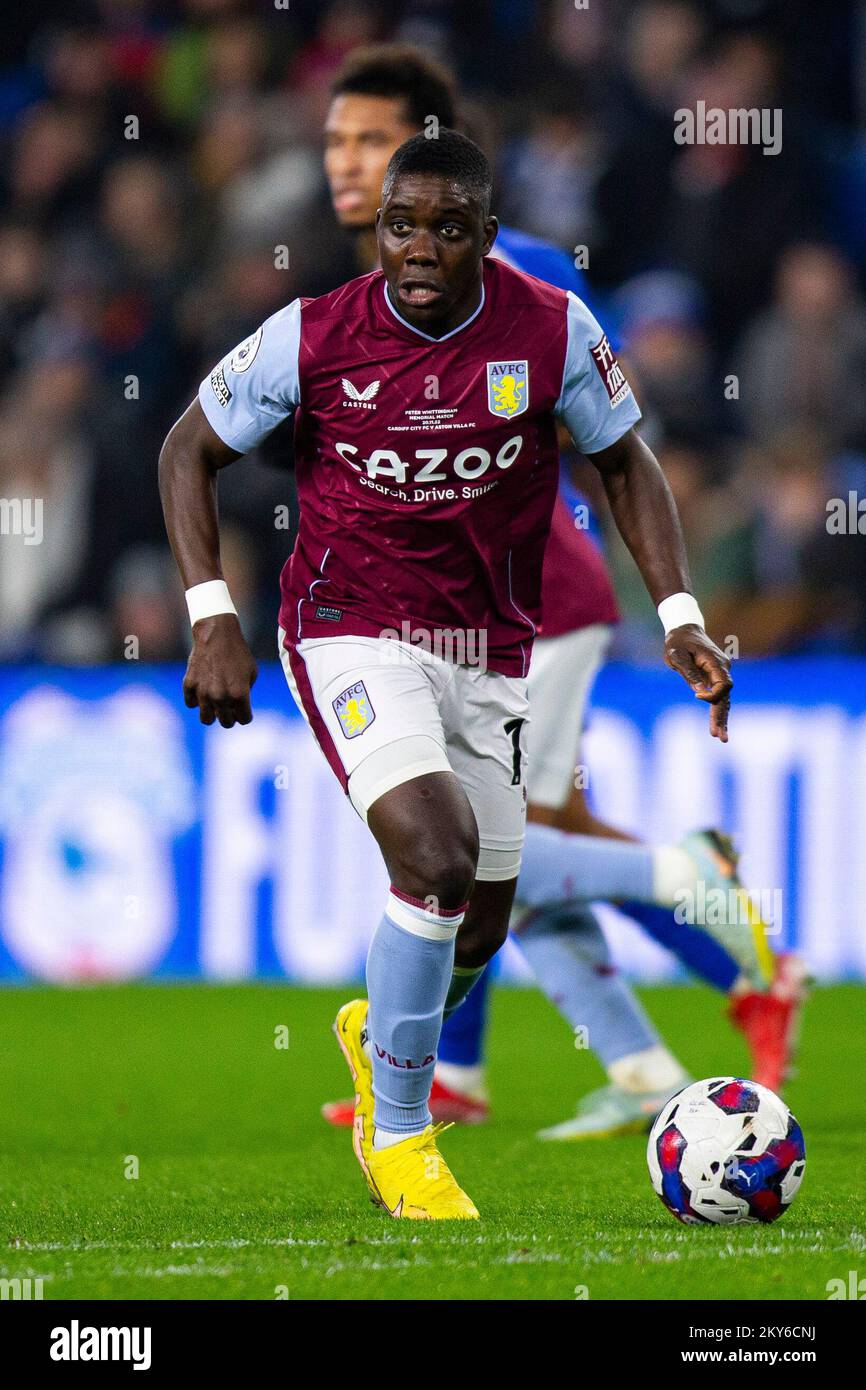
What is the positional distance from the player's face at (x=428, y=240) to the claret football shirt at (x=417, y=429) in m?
0.12

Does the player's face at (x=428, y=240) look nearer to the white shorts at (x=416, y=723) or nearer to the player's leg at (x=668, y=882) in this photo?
the white shorts at (x=416, y=723)

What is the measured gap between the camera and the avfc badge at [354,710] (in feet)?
13.4

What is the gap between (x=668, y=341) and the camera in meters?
10.4

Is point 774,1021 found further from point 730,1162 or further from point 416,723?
point 416,723

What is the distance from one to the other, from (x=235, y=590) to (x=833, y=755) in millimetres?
2919

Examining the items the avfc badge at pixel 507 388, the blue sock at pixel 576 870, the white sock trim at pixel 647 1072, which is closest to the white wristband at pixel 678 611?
the avfc badge at pixel 507 388

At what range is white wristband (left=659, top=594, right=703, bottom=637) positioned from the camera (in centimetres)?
418

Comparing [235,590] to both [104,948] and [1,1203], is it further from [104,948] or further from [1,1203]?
[1,1203]

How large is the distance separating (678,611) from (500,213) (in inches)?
272

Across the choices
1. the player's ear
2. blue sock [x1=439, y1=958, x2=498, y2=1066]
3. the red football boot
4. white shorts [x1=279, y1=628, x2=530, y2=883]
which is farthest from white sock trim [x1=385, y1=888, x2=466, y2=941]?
the red football boot

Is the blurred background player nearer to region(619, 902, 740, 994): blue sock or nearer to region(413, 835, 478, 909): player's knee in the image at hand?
region(619, 902, 740, 994): blue sock

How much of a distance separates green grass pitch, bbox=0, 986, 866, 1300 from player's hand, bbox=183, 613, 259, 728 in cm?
95

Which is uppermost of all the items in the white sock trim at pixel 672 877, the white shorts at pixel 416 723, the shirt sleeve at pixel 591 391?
the shirt sleeve at pixel 591 391

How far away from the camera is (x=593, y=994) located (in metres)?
5.57
